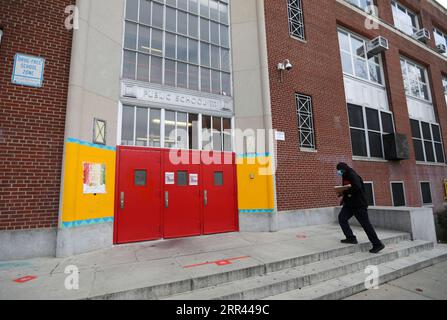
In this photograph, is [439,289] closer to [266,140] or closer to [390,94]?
[266,140]

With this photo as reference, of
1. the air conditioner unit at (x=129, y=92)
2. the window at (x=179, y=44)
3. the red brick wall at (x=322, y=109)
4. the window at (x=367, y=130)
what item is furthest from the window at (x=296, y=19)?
the air conditioner unit at (x=129, y=92)

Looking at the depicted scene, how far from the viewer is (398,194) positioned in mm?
11586

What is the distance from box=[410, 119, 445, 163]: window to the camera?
13.6 metres

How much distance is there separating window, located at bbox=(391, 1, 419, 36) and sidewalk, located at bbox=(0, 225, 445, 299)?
47.6 ft

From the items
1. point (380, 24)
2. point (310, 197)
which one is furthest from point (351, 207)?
point (380, 24)

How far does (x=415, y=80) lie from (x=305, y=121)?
1104 cm

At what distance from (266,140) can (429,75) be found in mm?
14977

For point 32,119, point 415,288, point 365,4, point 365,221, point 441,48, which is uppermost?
point 365,4

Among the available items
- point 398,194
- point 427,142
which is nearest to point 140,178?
point 398,194

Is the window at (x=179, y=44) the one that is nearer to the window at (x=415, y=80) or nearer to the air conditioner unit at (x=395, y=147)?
the air conditioner unit at (x=395, y=147)

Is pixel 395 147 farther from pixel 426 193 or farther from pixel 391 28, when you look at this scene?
pixel 391 28

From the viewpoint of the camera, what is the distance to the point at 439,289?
4.15 meters

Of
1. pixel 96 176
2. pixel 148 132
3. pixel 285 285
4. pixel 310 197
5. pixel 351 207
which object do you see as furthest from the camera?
pixel 310 197

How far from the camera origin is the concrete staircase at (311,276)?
145 inches
